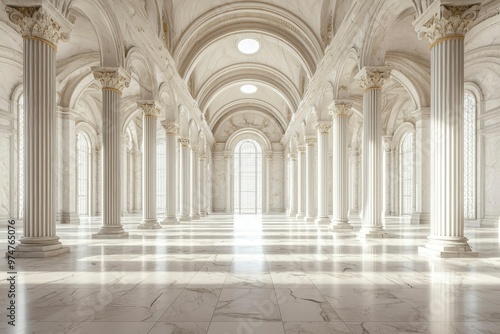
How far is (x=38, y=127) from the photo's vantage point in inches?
344

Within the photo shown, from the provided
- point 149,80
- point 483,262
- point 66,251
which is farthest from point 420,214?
point 66,251

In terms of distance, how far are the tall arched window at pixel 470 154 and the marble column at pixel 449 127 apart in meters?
13.9

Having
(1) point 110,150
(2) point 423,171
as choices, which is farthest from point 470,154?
(1) point 110,150

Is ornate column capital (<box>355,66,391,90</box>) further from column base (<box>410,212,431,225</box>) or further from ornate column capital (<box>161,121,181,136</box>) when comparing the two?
ornate column capital (<box>161,121,181,136</box>)

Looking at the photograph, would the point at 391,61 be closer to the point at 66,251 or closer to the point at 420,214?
the point at 420,214

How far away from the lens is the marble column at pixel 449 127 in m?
8.58

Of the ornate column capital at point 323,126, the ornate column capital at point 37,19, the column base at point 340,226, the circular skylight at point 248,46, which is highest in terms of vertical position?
the circular skylight at point 248,46

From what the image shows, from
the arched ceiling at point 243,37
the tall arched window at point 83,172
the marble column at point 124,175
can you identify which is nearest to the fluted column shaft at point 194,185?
the arched ceiling at point 243,37

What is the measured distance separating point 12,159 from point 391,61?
19914 millimetres

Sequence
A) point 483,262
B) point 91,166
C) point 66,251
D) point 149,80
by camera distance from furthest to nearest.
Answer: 1. point 91,166
2. point 149,80
3. point 66,251
4. point 483,262

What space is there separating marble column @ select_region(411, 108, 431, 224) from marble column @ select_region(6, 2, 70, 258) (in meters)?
17.6

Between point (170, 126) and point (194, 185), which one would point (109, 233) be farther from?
point (194, 185)

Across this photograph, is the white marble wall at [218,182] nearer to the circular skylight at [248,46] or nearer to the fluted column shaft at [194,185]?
the fluted column shaft at [194,185]

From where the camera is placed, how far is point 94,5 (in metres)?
10.8
